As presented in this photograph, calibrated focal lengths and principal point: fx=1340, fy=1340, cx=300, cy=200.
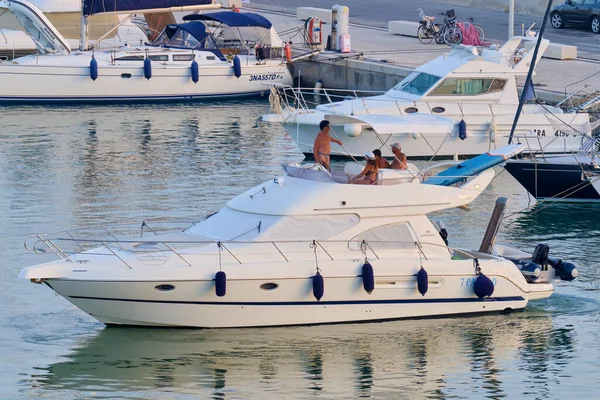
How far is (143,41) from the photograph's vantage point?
44969mm

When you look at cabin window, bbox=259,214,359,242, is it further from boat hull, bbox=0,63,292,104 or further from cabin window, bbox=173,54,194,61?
cabin window, bbox=173,54,194,61

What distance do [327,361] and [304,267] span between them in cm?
133

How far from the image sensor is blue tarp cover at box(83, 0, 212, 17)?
41.7 meters

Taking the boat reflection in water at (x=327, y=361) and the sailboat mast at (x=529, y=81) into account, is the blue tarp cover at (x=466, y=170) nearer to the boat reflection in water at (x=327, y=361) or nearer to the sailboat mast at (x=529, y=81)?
the boat reflection in water at (x=327, y=361)

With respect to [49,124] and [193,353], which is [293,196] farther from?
[49,124]

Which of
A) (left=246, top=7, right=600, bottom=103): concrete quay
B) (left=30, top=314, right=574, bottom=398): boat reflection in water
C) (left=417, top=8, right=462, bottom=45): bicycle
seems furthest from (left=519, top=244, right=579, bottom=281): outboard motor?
(left=417, top=8, right=462, bottom=45): bicycle

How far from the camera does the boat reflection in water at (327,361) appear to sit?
1678cm

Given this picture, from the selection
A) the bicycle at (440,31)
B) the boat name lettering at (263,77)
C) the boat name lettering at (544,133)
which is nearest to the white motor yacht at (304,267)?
the boat name lettering at (544,133)

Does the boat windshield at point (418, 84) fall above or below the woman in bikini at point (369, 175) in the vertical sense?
below

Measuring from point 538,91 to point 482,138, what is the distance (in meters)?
5.28

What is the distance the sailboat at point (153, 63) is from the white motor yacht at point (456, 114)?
1016cm

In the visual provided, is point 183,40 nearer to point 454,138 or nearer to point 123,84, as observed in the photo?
point 123,84

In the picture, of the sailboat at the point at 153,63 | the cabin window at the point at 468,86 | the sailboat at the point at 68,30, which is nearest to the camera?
the cabin window at the point at 468,86

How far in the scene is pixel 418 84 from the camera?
1254 inches
